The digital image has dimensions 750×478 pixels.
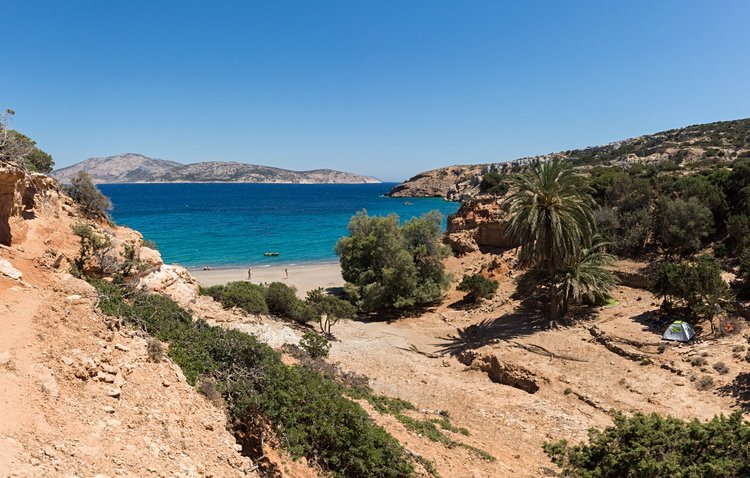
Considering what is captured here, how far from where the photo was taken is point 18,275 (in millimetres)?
Answer: 9031

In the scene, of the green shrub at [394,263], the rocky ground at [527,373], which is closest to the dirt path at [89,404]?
the rocky ground at [527,373]

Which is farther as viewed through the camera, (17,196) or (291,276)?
(291,276)

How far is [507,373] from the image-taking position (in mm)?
15758

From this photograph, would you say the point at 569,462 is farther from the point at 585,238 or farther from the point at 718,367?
the point at 585,238

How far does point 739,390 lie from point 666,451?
24.6ft

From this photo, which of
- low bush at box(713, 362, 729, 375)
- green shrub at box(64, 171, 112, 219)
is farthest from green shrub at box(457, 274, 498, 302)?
green shrub at box(64, 171, 112, 219)

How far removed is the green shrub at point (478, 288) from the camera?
2575 cm

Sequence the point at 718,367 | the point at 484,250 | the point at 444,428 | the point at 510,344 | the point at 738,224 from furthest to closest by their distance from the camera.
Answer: the point at 484,250
the point at 738,224
the point at 510,344
the point at 718,367
the point at 444,428

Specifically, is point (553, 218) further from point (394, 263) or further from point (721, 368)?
point (394, 263)

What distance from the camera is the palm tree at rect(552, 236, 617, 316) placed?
20.5 metres

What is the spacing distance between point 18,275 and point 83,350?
135 inches

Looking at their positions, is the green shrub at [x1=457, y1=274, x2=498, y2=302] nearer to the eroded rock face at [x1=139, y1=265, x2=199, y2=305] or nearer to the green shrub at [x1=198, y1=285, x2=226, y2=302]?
the green shrub at [x1=198, y1=285, x2=226, y2=302]

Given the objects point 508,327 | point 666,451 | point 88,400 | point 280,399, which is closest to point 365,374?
point 280,399

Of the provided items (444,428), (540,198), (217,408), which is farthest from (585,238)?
(217,408)
